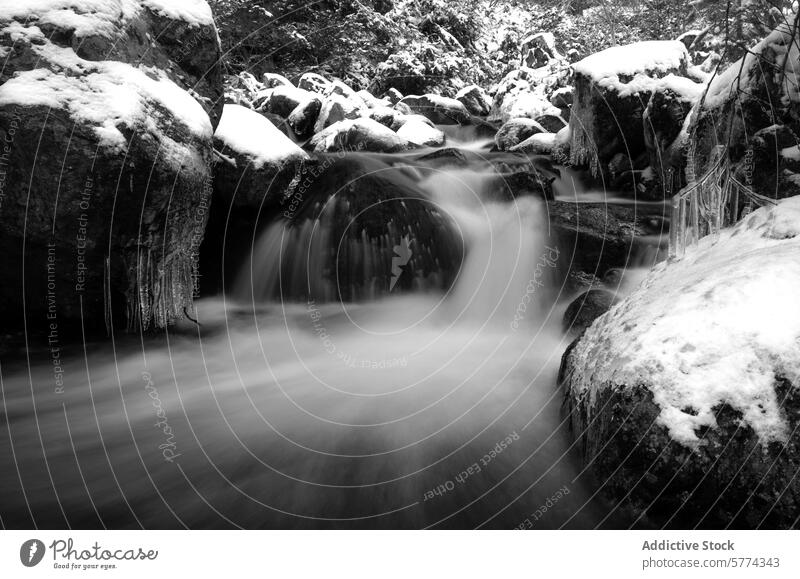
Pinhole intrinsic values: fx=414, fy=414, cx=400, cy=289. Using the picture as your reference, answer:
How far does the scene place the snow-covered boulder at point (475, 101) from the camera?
12.3m

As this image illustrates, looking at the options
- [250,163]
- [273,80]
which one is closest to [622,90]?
[250,163]

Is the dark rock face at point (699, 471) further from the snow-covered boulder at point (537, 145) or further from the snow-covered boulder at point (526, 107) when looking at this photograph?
the snow-covered boulder at point (526, 107)

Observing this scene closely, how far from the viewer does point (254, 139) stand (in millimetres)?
4910

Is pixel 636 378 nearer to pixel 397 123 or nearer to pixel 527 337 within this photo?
pixel 527 337

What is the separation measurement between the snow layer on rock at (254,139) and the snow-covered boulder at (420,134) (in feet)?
13.9

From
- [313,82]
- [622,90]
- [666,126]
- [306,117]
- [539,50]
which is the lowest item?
[306,117]

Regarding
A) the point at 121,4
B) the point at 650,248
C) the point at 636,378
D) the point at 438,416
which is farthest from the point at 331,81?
the point at 636,378

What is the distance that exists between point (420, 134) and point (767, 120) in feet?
22.7

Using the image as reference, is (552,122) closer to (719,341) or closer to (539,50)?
(539,50)

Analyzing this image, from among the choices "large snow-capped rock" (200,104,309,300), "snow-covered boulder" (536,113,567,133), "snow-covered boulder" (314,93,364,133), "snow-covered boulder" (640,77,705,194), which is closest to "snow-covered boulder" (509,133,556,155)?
"snow-covered boulder" (536,113,567,133)

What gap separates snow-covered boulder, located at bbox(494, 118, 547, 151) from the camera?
8.83 meters

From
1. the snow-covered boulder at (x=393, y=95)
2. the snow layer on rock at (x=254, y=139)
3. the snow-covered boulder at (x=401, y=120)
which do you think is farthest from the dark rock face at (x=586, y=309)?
the snow-covered boulder at (x=393, y=95)

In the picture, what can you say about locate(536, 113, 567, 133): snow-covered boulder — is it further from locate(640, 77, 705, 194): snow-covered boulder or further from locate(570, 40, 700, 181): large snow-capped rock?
locate(640, 77, 705, 194): snow-covered boulder

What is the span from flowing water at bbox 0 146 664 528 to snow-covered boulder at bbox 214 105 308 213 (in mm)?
450
